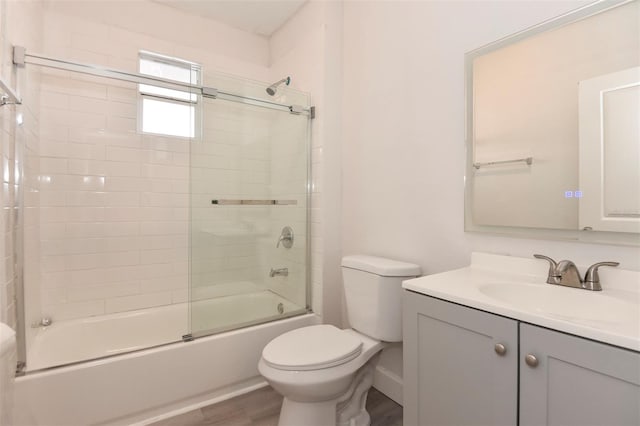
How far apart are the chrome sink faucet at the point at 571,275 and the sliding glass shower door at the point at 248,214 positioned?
1473 mm

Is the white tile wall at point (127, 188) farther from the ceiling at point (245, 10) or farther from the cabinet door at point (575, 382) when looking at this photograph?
the cabinet door at point (575, 382)

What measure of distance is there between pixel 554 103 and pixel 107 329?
2800mm

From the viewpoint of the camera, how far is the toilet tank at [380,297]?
1.59 m

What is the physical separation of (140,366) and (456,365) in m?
1.52

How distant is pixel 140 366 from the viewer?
161cm

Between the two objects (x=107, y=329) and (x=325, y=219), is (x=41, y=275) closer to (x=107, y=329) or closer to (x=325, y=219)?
(x=107, y=329)

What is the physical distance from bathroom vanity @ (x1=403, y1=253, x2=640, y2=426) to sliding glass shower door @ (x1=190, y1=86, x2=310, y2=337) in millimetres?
1208

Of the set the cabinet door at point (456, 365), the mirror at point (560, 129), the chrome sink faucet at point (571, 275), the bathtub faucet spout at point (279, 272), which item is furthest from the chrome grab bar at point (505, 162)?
the bathtub faucet spout at point (279, 272)

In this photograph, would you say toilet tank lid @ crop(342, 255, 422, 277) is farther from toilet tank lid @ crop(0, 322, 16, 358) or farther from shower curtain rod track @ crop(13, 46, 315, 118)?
toilet tank lid @ crop(0, 322, 16, 358)

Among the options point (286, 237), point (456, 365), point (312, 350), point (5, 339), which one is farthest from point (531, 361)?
point (286, 237)

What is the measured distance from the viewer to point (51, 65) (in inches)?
64.3

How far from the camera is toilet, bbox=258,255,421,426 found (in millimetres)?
1350

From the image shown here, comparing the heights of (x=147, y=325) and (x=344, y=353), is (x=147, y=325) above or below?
below

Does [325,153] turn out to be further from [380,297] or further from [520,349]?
[520,349]
